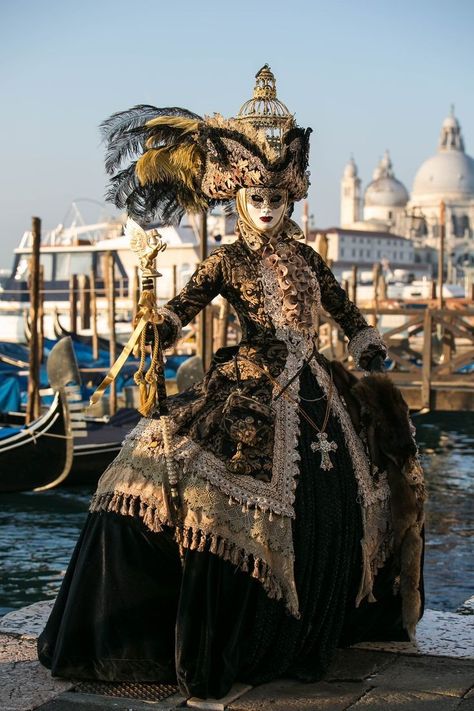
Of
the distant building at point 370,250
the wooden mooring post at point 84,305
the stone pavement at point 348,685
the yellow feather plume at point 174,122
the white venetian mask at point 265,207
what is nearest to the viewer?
the stone pavement at point 348,685

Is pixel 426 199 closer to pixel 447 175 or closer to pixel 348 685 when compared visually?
pixel 447 175

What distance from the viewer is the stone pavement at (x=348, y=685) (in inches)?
132

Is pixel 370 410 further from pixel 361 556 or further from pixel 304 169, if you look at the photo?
pixel 304 169

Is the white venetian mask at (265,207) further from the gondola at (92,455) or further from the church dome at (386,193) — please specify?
the church dome at (386,193)

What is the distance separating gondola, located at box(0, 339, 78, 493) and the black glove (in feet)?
23.8

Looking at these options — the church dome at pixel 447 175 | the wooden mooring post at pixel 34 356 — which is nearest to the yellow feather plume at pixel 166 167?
the wooden mooring post at pixel 34 356

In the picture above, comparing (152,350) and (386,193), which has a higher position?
(386,193)

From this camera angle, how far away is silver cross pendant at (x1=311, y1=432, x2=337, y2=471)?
12.0 ft

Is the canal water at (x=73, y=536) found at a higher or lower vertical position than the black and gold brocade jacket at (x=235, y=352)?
lower

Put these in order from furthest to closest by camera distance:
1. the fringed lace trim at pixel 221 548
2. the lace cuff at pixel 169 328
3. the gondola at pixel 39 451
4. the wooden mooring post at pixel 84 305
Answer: the wooden mooring post at pixel 84 305, the gondola at pixel 39 451, the lace cuff at pixel 169 328, the fringed lace trim at pixel 221 548

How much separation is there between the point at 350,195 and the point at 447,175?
41.6 feet

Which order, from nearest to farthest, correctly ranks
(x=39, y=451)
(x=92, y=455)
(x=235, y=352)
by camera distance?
(x=235, y=352)
(x=39, y=451)
(x=92, y=455)

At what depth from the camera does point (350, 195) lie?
14438 cm

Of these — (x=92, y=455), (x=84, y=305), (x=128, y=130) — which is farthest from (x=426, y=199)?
(x=128, y=130)
